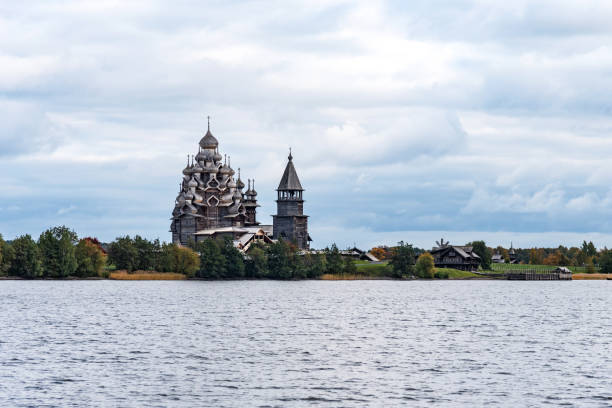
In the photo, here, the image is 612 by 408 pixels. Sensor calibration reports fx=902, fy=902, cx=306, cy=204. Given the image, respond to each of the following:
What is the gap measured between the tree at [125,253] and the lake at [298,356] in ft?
200

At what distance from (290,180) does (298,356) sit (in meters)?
135

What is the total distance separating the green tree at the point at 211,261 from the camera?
14762cm

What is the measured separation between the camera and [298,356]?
48.0m

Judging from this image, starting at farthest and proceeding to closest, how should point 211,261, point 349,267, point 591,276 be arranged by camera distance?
point 591,276 < point 349,267 < point 211,261

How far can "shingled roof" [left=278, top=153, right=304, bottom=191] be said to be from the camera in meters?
182

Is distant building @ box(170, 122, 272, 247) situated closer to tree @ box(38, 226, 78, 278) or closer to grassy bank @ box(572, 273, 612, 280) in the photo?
tree @ box(38, 226, 78, 278)

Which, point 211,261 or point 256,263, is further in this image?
point 256,263

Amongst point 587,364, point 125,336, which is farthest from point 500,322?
point 125,336

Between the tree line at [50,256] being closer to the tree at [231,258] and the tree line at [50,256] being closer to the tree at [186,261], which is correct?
the tree at [186,261]

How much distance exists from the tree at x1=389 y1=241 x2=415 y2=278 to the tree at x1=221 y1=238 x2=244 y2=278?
1259 inches

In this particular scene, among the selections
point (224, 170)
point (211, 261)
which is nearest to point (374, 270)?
point (211, 261)

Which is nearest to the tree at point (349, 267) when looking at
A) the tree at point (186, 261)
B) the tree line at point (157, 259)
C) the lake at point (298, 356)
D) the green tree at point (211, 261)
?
the tree line at point (157, 259)

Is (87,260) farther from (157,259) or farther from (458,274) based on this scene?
(458,274)

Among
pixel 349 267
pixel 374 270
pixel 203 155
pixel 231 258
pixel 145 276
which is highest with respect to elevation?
pixel 203 155
